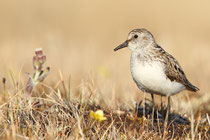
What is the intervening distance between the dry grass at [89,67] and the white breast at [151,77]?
0.39m

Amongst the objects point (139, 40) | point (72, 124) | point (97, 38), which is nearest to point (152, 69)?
point (139, 40)

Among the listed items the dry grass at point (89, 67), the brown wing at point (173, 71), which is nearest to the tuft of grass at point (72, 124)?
the dry grass at point (89, 67)

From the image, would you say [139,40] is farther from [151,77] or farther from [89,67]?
[89,67]

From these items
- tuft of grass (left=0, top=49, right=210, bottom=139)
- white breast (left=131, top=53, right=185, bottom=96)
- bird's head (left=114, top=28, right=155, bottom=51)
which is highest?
bird's head (left=114, top=28, right=155, bottom=51)

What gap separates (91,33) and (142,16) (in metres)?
3.70

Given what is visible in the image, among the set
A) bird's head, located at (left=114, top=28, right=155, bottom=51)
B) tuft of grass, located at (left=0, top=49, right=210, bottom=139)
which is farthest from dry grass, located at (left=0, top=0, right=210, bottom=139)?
bird's head, located at (left=114, top=28, right=155, bottom=51)

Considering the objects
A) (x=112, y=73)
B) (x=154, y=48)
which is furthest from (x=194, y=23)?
(x=154, y=48)

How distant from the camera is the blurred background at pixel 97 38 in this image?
8828mm

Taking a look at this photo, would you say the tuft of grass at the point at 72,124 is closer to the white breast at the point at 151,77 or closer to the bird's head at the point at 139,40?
the white breast at the point at 151,77

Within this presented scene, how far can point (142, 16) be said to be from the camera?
19.0m

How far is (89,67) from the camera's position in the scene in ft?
33.0

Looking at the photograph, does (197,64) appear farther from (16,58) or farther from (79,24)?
(79,24)

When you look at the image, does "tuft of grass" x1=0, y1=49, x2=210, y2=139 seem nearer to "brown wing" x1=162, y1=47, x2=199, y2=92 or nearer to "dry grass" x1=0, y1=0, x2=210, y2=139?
"dry grass" x1=0, y1=0, x2=210, y2=139

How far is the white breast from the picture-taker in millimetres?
5602
